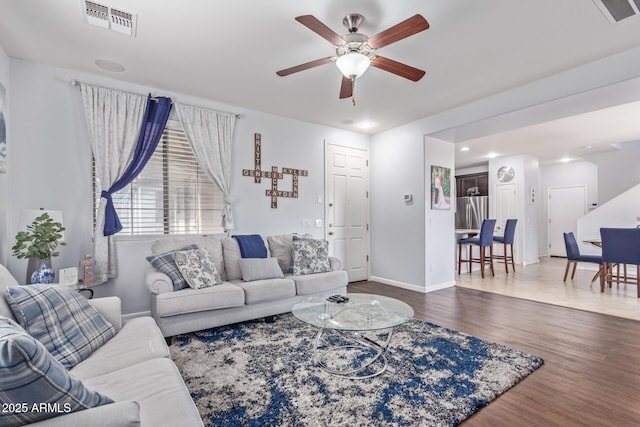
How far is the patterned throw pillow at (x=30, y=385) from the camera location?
825 millimetres

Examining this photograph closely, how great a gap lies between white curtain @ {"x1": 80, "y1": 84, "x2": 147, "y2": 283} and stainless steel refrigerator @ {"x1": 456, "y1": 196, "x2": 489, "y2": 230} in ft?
25.8

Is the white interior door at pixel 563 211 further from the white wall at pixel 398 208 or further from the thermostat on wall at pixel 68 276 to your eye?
the thermostat on wall at pixel 68 276

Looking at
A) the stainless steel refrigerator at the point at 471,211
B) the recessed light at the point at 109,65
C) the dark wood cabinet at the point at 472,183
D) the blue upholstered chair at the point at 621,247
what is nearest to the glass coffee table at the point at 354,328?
the recessed light at the point at 109,65

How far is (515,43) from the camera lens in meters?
2.67

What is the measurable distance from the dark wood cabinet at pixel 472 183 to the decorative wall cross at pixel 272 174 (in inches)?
227

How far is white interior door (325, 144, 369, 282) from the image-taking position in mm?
5125

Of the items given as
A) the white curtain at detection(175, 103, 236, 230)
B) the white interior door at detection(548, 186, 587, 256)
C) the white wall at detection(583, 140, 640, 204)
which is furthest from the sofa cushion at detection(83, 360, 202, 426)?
the white interior door at detection(548, 186, 587, 256)

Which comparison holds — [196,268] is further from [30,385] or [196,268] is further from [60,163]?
[30,385]

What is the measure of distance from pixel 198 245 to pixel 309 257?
1305 mm

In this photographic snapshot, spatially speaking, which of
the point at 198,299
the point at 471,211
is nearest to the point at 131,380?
the point at 198,299

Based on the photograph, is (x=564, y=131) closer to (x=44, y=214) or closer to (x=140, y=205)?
(x=140, y=205)

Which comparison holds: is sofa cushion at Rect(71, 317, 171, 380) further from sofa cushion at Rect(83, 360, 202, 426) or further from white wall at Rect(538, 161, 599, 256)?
white wall at Rect(538, 161, 599, 256)

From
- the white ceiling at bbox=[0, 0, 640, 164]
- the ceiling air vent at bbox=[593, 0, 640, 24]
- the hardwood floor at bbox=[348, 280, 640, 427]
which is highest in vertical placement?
the white ceiling at bbox=[0, 0, 640, 164]

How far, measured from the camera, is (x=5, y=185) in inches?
111
